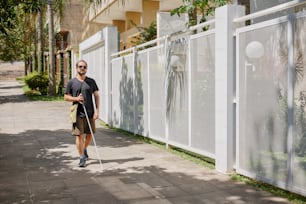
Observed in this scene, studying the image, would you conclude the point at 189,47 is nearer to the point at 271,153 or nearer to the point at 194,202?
the point at 271,153

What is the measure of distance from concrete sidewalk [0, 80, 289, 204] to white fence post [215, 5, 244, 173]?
1.40 feet

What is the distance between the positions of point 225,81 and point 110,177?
7.67ft

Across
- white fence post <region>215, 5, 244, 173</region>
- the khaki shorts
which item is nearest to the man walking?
the khaki shorts

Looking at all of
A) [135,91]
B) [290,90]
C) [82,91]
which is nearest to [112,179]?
[82,91]

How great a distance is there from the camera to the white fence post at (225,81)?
20.5 ft

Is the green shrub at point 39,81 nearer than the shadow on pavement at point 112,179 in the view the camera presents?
No

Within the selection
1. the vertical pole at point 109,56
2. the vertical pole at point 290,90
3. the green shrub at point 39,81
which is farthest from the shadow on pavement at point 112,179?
the green shrub at point 39,81

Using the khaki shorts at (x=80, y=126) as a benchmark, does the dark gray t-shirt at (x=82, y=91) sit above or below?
above

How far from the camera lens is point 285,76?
5133mm

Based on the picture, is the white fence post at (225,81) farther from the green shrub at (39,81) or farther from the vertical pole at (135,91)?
the green shrub at (39,81)

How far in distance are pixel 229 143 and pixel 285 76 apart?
159 centimetres

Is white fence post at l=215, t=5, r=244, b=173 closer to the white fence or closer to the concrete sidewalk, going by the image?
the white fence

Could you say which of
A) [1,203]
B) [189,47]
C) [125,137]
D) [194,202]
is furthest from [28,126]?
[194,202]

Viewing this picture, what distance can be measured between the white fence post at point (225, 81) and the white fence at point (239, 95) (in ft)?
0.05
